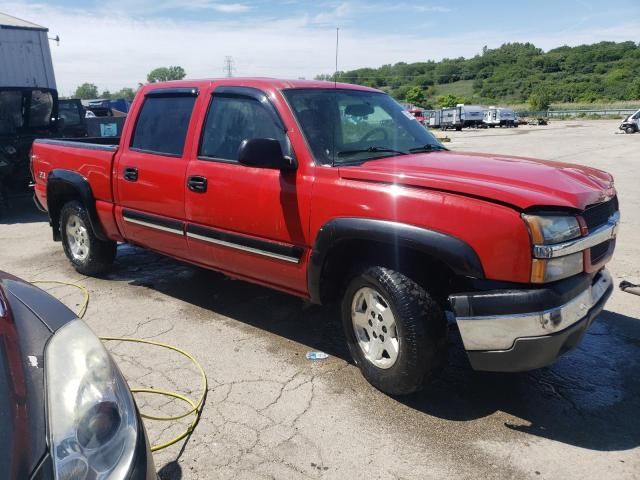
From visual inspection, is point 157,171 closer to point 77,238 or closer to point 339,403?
point 77,238

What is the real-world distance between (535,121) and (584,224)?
6259 cm

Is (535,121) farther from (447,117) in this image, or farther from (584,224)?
(584,224)

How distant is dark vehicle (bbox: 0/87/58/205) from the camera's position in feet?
30.2

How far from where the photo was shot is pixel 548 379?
361 cm

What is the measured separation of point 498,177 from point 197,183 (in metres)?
2.21

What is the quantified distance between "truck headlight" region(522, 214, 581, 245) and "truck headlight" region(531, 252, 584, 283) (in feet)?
0.31

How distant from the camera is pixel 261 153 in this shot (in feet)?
11.3

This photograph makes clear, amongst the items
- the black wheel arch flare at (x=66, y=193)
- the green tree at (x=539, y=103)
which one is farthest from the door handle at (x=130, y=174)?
the green tree at (x=539, y=103)

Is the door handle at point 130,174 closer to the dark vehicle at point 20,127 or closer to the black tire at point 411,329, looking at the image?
the black tire at point 411,329

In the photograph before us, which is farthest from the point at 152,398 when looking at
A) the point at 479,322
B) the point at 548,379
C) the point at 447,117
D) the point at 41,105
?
the point at 447,117

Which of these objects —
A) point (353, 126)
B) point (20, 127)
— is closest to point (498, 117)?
point (20, 127)

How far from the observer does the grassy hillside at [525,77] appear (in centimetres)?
8800

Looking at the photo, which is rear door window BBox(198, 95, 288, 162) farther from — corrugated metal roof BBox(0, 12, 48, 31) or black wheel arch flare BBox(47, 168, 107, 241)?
corrugated metal roof BBox(0, 12, 48, 31)

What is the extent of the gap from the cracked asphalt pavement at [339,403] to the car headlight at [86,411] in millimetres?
1085
